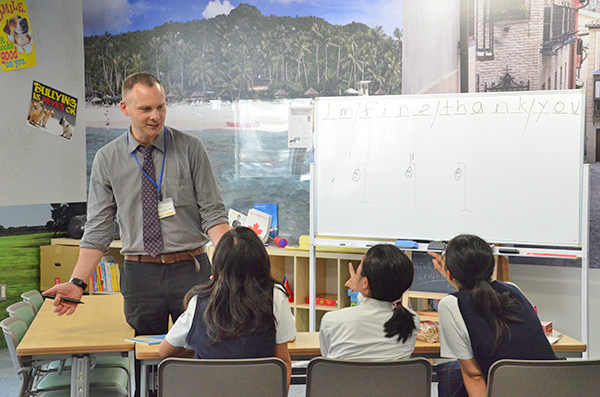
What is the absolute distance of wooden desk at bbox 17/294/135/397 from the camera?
2484 millimetres

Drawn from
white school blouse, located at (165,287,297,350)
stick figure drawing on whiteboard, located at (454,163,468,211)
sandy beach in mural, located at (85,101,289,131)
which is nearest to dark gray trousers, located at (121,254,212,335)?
white school blouse, located at (165,287,297,350)

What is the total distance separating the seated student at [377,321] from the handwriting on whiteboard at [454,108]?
92.5 inches

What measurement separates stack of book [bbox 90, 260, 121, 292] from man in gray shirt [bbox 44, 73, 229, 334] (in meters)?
2.96

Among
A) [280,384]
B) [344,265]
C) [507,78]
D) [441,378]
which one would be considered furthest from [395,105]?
[280,384]

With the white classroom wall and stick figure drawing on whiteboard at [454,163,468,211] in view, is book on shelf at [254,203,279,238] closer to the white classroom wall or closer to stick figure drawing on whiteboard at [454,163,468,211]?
stick figure drawing on whiteboard at [454,163,468,211]

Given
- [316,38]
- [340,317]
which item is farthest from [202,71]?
[340,317]

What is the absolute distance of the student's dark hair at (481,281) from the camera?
2316mm

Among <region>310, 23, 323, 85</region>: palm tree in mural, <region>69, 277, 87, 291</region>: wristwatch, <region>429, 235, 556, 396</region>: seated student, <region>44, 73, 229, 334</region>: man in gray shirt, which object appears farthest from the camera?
<region>310, 23, 323, 85</region>: palm tree in mural

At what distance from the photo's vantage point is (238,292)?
220 cm

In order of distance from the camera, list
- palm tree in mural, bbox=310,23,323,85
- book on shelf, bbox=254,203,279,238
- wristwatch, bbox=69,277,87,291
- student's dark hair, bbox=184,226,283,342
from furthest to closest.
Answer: book on shelf, bbox=254,203,279,238, palm tree in mural, bbox=310,23,323,85, wristwatch, bbox=69,277,87,291, student's dark hair, bbox=184,226,283,342

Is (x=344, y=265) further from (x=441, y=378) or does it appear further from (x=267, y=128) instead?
(x=441, y=378)

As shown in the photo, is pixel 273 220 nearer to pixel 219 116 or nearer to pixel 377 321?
pixel 219 116

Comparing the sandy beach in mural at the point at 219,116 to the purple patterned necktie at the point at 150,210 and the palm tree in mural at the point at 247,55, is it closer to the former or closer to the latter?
the palm tree in mural at the point at 247,55

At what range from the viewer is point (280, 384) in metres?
2.13
